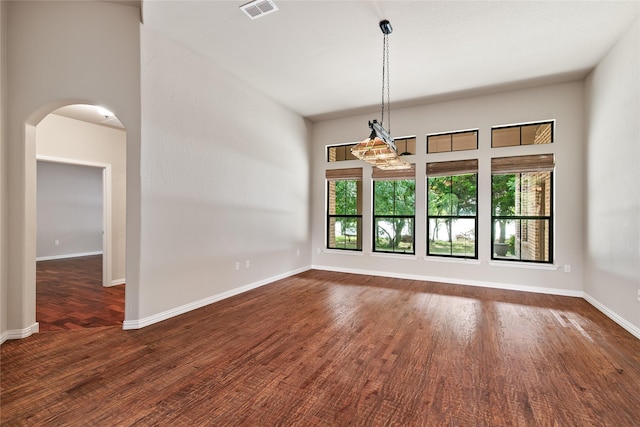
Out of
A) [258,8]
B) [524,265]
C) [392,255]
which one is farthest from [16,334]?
[524,265]

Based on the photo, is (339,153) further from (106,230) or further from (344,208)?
(106,230)

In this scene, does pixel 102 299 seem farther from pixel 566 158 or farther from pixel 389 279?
pixel 566 158

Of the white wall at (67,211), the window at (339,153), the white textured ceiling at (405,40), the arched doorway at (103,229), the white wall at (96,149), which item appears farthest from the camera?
the white wall at (67,211)

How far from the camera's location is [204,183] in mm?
4020

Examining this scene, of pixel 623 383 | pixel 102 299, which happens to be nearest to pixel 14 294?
pixel 102 299

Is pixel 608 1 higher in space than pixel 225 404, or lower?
higher

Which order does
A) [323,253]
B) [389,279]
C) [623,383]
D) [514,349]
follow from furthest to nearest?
A: [323,253], [389,279], [514,349], [623,383]

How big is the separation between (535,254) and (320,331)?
4.18 m

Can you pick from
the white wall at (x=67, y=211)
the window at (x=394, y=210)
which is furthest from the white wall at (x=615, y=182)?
the white wall at (x=67, y=211)

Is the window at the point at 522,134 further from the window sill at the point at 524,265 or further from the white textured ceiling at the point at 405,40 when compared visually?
the window sill at the point at 524,265

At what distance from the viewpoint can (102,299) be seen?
4293mm

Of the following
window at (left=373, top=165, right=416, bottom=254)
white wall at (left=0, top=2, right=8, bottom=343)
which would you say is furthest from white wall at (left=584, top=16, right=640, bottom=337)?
white wall at (left=0, top=2, right=8, bottom=343)

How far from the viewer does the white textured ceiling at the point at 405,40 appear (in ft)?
9.82

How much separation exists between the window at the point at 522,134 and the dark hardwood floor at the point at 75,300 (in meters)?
6.45
